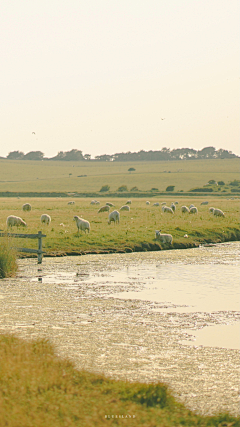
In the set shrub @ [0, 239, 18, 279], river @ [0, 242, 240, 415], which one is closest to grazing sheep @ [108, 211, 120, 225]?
river @ [0, 242, 240, 415]

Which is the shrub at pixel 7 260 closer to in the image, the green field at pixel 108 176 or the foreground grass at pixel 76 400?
the foreground grass at pixel 76 400

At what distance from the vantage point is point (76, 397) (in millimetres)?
7074

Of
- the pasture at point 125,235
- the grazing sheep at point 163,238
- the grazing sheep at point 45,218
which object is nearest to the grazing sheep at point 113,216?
the pasture at point 125,235

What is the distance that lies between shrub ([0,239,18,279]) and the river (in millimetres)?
451

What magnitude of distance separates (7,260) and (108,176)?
135174mm

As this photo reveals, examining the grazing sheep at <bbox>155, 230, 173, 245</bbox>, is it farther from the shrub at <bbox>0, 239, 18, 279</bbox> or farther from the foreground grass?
the foreground grass

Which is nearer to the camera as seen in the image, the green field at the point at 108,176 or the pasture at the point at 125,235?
the pasture at the point at 125,235

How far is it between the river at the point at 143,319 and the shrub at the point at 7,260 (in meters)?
0.45

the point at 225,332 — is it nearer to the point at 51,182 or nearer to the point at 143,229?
the point at 143,229

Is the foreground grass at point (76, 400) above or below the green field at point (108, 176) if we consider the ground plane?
below

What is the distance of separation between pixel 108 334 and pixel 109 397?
396 centimetres

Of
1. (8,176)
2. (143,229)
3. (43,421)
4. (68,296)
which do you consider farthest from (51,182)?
(43,421)

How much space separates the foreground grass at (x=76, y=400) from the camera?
6.39m

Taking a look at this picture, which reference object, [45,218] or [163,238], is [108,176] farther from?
Answer: [163,238]
